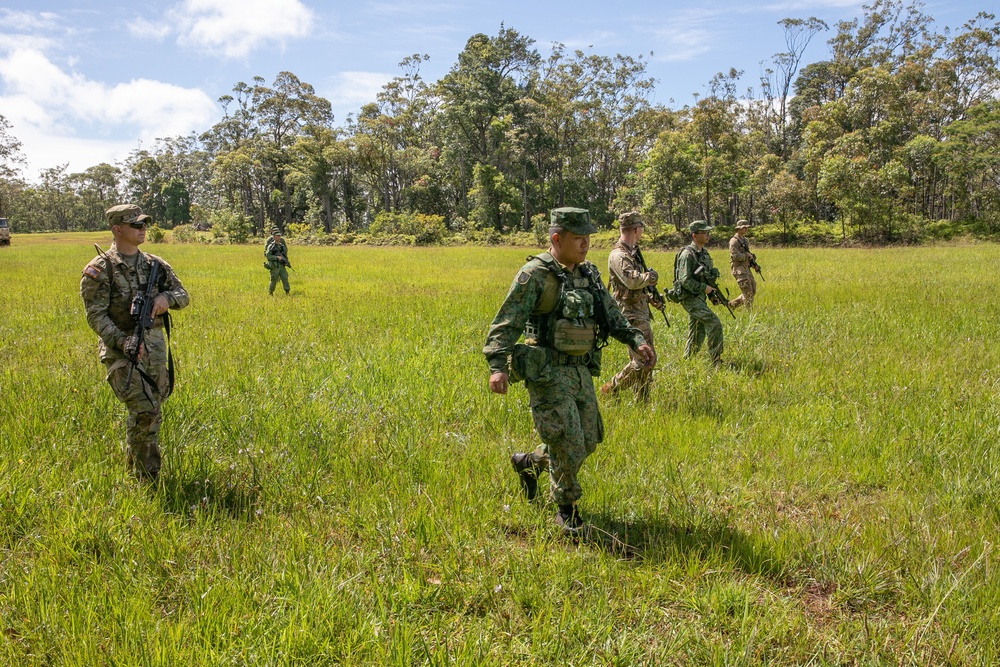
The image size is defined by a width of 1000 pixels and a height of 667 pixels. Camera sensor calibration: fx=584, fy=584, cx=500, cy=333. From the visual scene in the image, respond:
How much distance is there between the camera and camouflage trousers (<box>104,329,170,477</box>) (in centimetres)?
413

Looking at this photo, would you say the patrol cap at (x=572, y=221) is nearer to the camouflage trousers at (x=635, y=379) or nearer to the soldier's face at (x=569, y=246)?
the soldier's face at (x=569, y=246)

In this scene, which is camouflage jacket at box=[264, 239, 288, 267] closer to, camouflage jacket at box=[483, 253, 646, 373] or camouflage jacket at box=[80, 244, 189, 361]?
camouflage jacket at box=[80, 244, 189, 361]

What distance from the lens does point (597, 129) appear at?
55.3 metres

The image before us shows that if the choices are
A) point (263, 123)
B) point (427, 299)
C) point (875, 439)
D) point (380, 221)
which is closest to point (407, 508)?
point (875, 439)

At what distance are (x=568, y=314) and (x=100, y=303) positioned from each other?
3319 millimetres

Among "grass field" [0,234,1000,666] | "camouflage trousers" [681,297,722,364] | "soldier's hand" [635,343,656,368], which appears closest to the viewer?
"grass field" [0,234,1000,666]

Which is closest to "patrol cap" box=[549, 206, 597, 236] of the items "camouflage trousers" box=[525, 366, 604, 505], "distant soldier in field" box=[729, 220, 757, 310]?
"camouflage trousers" box=[525, 366, 604, 505]

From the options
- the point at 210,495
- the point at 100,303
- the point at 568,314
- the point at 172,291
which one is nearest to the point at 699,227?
the point at 568,314

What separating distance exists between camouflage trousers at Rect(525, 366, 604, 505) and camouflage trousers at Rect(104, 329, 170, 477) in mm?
2747

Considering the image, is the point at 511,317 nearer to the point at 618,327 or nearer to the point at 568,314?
the point at 568,314

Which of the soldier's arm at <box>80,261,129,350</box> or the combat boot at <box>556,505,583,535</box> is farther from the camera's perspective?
the soldier's arm at <box>80,261,129,350</box>

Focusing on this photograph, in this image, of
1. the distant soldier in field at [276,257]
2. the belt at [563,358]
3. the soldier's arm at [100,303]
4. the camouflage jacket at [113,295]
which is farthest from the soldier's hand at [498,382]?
the distant soldier in field at [276,257]

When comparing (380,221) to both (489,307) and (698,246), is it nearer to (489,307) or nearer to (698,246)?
(489,307)

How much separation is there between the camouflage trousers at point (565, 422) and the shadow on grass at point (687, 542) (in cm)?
32
